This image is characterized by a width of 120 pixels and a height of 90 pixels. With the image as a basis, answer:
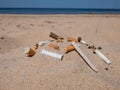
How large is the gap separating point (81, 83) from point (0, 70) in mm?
1885

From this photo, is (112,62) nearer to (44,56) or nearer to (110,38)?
(44,56)

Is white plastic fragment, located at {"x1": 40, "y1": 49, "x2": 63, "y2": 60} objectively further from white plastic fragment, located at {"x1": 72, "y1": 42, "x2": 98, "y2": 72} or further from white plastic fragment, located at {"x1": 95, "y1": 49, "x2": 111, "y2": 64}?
white plastic fragment, located at {"x1": 95, "y1": 49, "x2": 111, "y2": 64}

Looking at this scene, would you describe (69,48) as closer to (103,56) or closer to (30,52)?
(103,56)

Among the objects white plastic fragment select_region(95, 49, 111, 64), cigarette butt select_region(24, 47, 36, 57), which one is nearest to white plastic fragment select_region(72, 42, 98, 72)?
white plastic fragment select_region(95, 49, 111, 64)

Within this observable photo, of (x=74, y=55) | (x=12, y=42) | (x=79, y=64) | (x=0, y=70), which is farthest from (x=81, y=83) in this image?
(x=12, y=42)

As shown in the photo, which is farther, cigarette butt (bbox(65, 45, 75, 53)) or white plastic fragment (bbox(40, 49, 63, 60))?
cigarette butt (bbox(65, 45, 75, 53))

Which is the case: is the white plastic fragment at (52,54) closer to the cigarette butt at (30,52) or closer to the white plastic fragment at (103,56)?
the cigarette butt at (30,52)

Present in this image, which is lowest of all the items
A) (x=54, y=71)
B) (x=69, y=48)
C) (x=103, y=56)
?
(x=54, y=71)

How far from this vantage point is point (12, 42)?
20.1 ft

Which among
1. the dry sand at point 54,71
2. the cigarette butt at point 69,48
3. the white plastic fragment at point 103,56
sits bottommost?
the dry sand at point 54,71

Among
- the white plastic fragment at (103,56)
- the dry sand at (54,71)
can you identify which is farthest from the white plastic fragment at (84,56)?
the white plastic fragment at (103,56)

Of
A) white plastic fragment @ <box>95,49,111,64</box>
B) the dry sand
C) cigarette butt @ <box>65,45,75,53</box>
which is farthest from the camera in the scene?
cigarette butt @ <box>65,45,75,53</box>

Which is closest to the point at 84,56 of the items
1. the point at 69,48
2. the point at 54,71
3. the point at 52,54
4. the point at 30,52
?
the point at 69,48

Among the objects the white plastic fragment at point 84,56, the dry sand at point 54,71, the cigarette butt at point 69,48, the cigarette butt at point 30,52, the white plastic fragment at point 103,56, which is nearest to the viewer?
the dry sand at point 54,71
